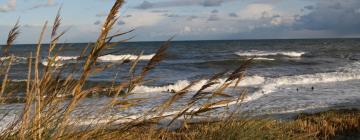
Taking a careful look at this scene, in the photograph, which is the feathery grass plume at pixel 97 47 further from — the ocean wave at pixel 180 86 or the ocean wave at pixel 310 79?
the ocean wave at pixel 310 79

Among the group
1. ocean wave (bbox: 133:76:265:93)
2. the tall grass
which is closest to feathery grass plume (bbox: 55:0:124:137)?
the tall grass

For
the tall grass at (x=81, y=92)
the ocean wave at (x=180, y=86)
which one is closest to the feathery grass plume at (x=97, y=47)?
the tall grass at (x=81, y=92)

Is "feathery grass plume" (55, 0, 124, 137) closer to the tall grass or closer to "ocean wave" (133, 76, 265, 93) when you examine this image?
the tall grass

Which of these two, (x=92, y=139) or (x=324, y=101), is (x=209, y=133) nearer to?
(x=92, y=139)

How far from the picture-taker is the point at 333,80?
76.9 ft

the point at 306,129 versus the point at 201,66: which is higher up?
the point at 306,129

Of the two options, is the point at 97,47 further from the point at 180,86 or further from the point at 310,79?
the point at 310,79

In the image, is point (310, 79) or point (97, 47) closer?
point (97, 47)

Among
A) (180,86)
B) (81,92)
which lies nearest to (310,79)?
(180,86)

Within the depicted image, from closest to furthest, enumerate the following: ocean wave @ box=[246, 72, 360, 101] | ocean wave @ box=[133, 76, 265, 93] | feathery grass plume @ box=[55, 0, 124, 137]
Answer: feathery grass plume @ box=[55, 0, 124, 137] → ocean wave @ box=[133, 76, 265, 93] → ocean wave @ box=[246, 72, 360, 101]

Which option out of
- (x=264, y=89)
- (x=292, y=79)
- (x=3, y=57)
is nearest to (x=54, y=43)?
(x=3, y=57)

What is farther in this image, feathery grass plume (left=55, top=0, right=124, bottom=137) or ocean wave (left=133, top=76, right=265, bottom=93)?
ocean wave (left=133, top=76, right=265, bottom=93)

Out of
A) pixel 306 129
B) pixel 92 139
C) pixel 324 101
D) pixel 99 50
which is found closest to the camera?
pixel 99 50

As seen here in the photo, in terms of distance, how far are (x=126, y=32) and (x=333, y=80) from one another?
869 inches
